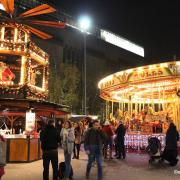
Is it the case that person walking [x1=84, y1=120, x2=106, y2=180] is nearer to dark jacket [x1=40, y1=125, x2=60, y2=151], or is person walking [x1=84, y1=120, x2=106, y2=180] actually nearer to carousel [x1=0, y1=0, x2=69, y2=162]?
dark jacket [x1=40, y1=125, x2=60, y2=151]

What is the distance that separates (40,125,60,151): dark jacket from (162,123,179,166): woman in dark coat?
5.49 meters

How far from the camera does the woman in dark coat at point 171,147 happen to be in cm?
1188

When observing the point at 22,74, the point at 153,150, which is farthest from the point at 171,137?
the point at 22,74

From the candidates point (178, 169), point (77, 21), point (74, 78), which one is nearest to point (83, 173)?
point (178, 169)

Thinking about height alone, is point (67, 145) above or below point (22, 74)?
below

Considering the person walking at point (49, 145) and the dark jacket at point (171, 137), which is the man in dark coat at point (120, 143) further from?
the person walking at point (49, 145)

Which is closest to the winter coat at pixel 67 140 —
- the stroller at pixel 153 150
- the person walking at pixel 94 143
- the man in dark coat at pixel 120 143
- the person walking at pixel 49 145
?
the person walking at pixel 94 143

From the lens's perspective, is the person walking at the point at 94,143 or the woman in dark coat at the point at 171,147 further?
the woman in dark coat at the point at 171,147

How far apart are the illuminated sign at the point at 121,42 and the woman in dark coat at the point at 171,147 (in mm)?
53553

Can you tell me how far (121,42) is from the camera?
2776 inches

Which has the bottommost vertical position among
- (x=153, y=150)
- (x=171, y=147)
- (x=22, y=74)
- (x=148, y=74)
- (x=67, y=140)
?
(x=153, y=150)

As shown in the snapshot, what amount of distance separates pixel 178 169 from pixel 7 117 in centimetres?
1376

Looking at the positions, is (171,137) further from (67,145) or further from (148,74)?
(148,74)

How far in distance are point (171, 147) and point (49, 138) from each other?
5.76 meters
